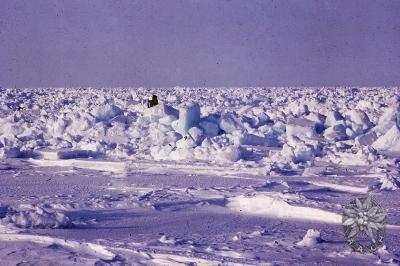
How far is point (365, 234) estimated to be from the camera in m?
4.25

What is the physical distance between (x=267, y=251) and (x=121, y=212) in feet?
5.26

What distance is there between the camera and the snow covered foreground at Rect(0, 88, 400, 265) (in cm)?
390

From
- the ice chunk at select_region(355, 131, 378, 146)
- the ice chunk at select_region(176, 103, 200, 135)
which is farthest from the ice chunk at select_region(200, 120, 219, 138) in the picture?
the ice chunk at select_region(355, 131, 378, 146)

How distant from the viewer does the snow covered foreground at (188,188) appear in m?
3.90

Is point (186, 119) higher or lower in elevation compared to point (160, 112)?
lower

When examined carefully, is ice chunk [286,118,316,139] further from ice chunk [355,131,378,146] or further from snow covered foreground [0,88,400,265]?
ice chunk [355,131,378,146]

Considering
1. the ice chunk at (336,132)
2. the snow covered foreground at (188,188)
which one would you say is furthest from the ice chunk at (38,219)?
the ice chunk at (336,132)

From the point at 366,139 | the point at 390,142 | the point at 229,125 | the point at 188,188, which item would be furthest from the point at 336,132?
the point at 188,188

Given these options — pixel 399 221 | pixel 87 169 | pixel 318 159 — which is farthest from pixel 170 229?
pixel 318 159
